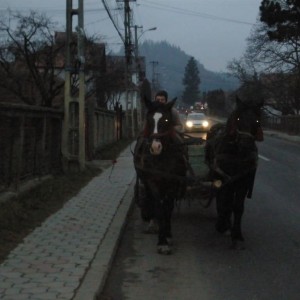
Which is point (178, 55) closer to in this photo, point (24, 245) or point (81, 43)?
point (81, 43)

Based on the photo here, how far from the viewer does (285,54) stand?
52.2 metres

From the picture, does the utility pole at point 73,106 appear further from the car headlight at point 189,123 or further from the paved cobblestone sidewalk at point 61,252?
the car headlight at point 189,123

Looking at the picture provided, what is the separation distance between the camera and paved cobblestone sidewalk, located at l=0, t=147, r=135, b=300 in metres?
5.83

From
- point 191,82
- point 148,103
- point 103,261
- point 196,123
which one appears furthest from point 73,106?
point 191,82

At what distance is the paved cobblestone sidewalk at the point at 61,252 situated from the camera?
19.1ft

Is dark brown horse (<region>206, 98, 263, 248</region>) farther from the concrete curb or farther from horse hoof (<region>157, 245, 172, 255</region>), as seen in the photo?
the concrete curb

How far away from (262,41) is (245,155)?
46.2 m

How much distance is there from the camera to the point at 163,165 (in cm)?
789

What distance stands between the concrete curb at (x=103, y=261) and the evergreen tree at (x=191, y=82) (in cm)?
16591

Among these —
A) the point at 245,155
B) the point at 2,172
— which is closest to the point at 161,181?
the point at 245,155

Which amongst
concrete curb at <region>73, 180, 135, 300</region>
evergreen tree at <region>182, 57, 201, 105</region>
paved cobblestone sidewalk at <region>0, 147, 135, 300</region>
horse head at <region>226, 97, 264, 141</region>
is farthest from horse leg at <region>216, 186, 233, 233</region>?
evergreen tree at <region>182, 57, 201, 105</region>

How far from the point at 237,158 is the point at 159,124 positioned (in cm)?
120

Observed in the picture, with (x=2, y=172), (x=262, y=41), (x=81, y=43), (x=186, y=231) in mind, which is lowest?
(x=186, y=231)

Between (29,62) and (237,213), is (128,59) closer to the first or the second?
(29,62)
